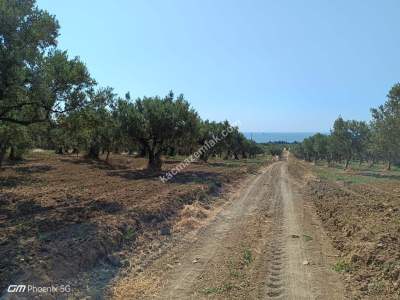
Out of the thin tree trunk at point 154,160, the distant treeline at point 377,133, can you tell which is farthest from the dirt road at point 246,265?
the distant treeline at point 377,133

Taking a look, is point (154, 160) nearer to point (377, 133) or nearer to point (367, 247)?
point (377, 133)

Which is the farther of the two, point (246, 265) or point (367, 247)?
point (367, 247)

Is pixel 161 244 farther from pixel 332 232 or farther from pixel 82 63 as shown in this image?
pixel 82 63

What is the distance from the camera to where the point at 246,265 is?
10.3 meters

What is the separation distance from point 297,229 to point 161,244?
17.4 feet

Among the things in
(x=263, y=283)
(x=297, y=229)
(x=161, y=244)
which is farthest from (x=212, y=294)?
(x=297, y=229)

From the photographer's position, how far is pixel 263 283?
8906 millimetres

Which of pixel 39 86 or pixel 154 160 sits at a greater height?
pixel 39 86

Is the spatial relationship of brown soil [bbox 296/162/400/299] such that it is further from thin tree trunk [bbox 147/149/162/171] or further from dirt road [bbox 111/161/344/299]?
thin tree trunk [bbox 147/149/162/171]
